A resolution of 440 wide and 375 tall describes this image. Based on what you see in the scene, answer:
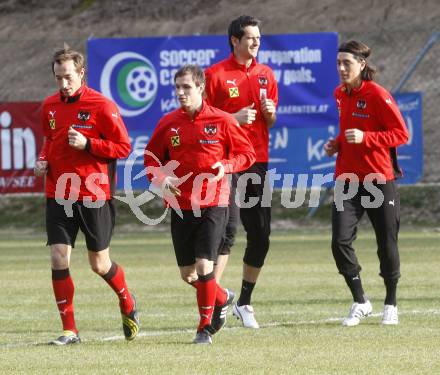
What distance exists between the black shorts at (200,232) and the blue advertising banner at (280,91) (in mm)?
11499

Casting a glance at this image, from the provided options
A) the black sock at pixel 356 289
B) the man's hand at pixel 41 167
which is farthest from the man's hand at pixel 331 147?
the man's hand at pixel 41 167

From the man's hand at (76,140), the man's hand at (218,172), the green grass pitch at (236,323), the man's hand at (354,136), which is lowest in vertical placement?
the green grass pitch at (236,323)

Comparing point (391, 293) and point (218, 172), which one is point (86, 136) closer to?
point (218, 172)

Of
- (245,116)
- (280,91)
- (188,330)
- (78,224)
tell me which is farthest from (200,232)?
(280,91)

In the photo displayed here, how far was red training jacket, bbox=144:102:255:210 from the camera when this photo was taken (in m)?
9.89

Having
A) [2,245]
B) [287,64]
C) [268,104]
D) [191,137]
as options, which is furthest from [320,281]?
[287,64]

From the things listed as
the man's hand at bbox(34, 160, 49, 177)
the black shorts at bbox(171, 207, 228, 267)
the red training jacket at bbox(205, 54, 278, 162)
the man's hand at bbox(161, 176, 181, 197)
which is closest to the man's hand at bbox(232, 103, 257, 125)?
the red training jacket at bbox(205, 54, 278, 162)

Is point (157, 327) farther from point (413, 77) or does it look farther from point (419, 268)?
point (413, 77)

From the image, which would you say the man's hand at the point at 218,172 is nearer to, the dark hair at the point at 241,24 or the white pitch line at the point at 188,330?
the white pitch line at the point at 188,330

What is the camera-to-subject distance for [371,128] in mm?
10914

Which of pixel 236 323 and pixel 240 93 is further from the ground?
pixel 240 93

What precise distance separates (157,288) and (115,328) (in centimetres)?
301

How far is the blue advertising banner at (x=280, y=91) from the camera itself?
21719 mm

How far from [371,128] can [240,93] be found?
1.03 metres
